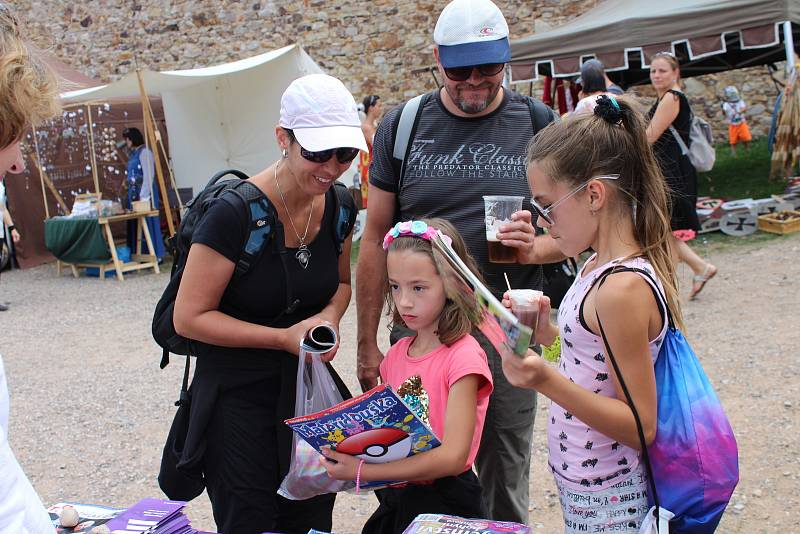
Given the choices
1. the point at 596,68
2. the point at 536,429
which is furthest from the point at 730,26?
the point at 536,429

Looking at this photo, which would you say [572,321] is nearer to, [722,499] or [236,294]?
[722,499]

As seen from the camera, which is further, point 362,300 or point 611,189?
point 362,300

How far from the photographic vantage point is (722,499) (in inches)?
66.0

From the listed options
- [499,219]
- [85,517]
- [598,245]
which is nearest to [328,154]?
[499,219]

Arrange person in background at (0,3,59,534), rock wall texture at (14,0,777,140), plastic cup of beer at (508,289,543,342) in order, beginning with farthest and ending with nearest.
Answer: rock wall texture at (14,0,777,140) < plastic cup of beer at (508,289,543,342) < person in background at (0,3,59,534)

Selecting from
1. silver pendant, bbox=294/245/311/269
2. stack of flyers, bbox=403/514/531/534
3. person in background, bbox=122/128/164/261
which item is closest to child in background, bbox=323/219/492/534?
stack of flyers, bbox=403/514/531/534

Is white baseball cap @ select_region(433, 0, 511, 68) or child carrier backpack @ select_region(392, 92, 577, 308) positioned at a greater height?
white baseball cap @ select_region(433, 0, 511, 68)

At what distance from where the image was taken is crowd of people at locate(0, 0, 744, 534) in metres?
1.76

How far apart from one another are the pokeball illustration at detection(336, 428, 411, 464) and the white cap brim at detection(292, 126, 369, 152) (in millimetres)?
849

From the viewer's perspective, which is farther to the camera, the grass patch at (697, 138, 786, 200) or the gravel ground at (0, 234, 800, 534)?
the grass patch at (697, 138, 786, 200)

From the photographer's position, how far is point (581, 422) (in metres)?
1.91

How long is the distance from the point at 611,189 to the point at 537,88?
13.9 metres

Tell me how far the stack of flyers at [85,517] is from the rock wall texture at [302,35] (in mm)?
13212

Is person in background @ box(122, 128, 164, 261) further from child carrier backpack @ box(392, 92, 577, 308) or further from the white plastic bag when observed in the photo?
the white plastic bag
